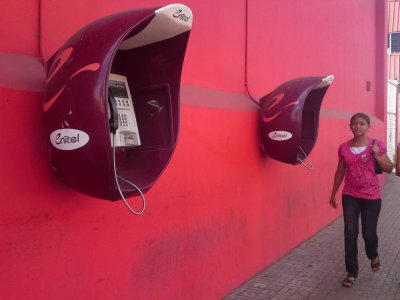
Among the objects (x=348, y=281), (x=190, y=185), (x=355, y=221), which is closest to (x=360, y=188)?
(x=355, y=221)

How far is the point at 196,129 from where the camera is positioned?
3.51 metres

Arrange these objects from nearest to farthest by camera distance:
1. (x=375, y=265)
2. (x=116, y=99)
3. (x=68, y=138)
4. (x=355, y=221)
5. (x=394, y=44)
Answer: (x=68, y=138), (x=116, y=99), (x=355, y=221), (x=375, y=265), (x=394, y=44)

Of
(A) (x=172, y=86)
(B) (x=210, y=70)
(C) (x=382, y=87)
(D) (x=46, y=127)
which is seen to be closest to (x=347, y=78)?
(C) (x=382, y=87)

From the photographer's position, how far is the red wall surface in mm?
2174

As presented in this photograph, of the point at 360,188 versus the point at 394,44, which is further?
the point at 394,44

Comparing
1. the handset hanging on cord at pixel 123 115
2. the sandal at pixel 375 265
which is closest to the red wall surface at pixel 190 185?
the handset hanging on cord at pixel 123 115

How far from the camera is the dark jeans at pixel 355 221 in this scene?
428cm

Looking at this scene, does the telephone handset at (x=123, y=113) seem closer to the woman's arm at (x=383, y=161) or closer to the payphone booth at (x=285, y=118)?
the payphone booth at (x=285, y=118)

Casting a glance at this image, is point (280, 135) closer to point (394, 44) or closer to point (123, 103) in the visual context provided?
point (123, 103)

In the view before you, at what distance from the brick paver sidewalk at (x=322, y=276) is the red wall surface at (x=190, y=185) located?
5.6 inches

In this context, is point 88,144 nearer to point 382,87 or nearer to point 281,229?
point 281,229

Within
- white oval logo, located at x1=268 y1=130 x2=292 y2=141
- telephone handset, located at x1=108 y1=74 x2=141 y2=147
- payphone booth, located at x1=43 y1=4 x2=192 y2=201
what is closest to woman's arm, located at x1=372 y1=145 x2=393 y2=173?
white oval logo, located at x1=268 y1=130 x2=292 y2=141

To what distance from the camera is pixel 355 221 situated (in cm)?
430

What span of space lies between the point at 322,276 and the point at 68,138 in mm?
3425
